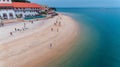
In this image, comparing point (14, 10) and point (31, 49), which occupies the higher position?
point (14, 10)

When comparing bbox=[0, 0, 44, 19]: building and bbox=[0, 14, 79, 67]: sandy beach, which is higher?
bbox=[0, 0, 44, 19]: building

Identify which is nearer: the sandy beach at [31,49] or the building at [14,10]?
the sandy beach at [31,49]

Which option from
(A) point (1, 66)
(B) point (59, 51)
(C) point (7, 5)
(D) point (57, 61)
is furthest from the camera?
(C) point (7, 5)

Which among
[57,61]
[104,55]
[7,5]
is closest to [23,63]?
[57,61]

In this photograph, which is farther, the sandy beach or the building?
the building

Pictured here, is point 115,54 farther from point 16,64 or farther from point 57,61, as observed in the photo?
point 16,64

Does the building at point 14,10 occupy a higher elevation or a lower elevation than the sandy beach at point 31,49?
higher

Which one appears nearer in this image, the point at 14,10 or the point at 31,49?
the point at 31,49

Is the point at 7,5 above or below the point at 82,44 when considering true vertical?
above
